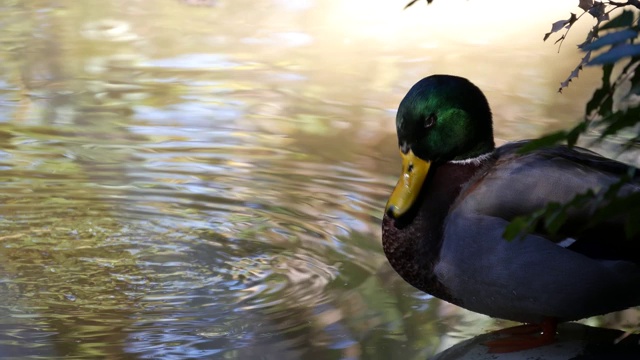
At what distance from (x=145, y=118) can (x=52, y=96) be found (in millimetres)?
746

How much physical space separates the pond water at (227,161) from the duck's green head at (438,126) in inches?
19.4

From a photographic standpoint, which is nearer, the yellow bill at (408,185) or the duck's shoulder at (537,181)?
the duck's shoulder at (537,181)

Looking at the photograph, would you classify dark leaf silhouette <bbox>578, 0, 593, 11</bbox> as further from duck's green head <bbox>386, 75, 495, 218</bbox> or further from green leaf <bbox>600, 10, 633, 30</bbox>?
green leaf <bbox>600, 10, 633, 30</bbox>

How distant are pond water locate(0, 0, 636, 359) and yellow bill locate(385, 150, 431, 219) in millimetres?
376

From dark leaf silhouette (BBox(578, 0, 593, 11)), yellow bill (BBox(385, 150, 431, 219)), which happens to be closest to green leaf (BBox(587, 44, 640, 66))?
dark leaf silhouette (BBox(578, 0, 593, 11))

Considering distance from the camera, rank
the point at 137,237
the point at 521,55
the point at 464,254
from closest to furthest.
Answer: the point at 464,254, the point at 137,237, the point at 521,55

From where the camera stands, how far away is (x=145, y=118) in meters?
5.57

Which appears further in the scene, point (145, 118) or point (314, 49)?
point (314, 49)

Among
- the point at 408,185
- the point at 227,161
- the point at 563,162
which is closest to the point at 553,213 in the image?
the point at 563,162

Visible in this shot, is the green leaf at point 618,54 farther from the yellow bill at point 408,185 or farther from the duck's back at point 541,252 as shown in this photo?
the yellow bill at point 408,185

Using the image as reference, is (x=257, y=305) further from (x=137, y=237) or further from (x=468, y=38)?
(x=468, y=38)

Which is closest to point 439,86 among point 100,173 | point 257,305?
point 257,305

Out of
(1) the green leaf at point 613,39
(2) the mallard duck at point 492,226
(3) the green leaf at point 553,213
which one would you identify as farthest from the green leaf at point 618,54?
(2) the mallard duck at point 492,226

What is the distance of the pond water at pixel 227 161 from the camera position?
316 cm
